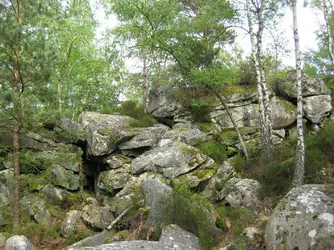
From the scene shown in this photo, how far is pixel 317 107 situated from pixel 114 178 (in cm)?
1074

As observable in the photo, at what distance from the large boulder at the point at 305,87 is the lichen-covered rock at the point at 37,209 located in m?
12.9

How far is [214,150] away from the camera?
12617mm

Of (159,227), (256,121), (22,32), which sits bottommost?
(159,227)

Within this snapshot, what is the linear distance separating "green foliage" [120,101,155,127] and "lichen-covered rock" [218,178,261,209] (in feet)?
21.8

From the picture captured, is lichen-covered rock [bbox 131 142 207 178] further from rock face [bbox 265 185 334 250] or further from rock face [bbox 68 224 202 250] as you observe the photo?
rock face [bbox 265 185 334 250]

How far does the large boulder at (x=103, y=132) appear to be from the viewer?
12.7 metres

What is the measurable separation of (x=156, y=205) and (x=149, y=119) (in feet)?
26.2

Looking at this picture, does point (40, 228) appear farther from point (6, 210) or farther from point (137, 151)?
point (137, 151)

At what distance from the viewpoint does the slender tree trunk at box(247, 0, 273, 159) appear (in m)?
11.3

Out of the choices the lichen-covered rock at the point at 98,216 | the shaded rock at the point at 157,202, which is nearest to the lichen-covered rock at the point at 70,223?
the lichen-covered rock at the point at 98,216

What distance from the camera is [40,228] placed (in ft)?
32.2

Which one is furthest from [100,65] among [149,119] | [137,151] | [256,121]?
[256,121]

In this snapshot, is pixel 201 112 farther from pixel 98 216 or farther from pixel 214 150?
pixel 98 216

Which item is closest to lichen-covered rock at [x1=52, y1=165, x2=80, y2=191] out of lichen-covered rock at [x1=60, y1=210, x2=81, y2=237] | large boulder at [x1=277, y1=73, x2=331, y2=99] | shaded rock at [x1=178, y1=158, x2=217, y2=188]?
lichen-covered rock at [x1=60, y1=210, x2=81, y2=237]
